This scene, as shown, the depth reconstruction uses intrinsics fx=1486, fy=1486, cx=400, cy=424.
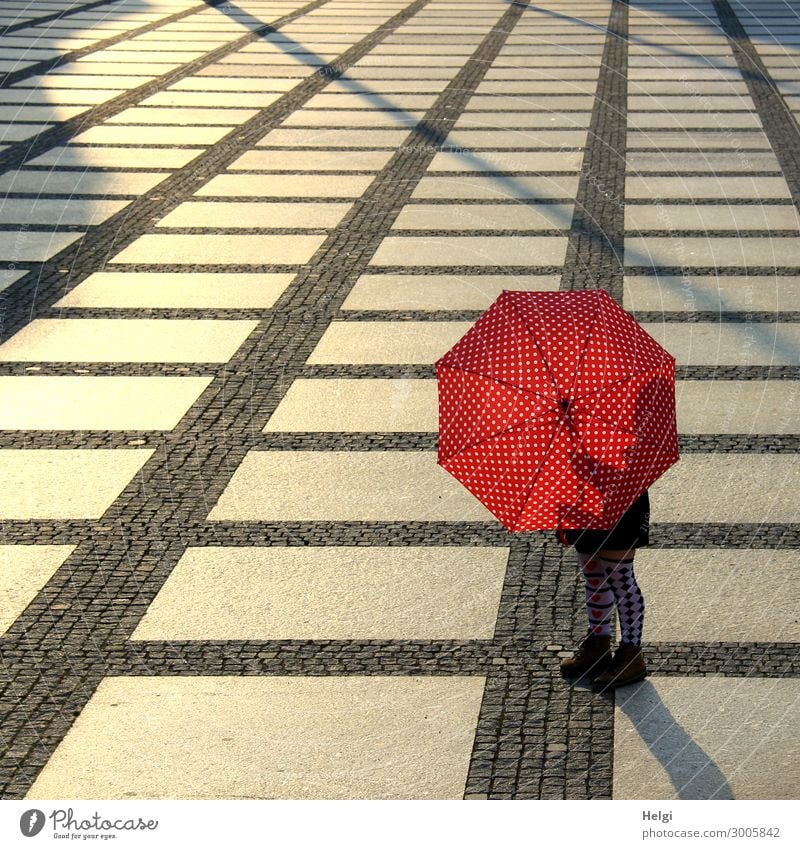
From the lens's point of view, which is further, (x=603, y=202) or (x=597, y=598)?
(x=603, y=202)

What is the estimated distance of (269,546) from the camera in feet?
19.2

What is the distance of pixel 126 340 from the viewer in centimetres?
841

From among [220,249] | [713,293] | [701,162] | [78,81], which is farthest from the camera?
[78,81]

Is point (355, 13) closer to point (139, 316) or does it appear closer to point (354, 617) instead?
point (139, 316)

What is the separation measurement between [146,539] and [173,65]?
518 inches

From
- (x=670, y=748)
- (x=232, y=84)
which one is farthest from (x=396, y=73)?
(x=670, y=748)

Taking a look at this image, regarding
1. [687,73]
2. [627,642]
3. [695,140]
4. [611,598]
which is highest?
[611,598]

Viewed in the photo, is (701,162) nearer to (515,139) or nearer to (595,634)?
(515,139)

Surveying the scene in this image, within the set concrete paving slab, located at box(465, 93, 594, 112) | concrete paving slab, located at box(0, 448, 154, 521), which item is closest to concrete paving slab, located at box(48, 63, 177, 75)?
concrete paving slab, located at box(465, 93, 594, 112)

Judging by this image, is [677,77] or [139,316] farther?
[677,77]

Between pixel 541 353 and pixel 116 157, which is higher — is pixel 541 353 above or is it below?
above

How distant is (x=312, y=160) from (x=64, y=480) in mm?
6818

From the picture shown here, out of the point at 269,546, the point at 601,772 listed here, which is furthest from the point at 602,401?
the point at 269,546

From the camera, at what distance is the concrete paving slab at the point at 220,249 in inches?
392
